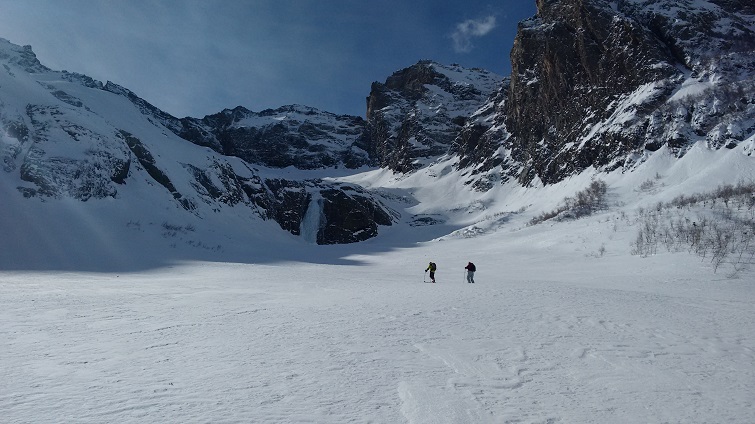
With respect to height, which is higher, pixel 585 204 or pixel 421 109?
pixel 421 109

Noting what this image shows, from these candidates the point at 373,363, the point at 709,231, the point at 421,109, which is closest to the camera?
the point at 373,363

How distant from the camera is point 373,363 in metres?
5.63

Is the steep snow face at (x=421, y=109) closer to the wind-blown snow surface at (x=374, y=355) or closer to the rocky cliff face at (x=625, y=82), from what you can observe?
the rocky cliff face at (x=625, y=82)

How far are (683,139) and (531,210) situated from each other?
780 inches

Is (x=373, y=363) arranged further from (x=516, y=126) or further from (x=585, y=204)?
(x=516, y=126)

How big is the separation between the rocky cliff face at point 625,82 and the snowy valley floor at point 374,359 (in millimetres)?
51530

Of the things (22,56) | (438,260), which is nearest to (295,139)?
(22,56)

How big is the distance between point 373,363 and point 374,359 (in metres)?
0.18

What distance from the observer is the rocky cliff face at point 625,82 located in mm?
51562

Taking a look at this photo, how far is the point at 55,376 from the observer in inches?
190

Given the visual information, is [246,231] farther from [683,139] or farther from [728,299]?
[683,139]

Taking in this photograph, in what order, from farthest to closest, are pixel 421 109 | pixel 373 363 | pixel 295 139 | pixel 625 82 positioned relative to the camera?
pixel 295 139 → pixel 421 109 → pixel 625 82 → pixel 373 363

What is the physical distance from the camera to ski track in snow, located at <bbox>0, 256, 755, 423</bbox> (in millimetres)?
4207

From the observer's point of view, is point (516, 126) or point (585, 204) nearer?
point (585, 204)
